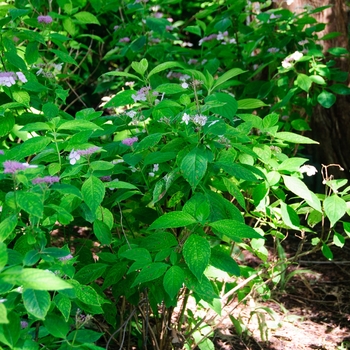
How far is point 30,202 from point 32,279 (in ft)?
0.75

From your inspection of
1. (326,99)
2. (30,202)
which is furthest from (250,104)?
(30,202)

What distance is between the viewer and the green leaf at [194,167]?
1.67m

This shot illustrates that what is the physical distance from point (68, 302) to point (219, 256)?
508 mm

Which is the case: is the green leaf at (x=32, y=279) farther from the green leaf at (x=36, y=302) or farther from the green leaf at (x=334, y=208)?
the green leaf at (x=334, y=208)

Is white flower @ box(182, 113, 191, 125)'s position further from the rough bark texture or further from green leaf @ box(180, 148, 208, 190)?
the rough bark texture

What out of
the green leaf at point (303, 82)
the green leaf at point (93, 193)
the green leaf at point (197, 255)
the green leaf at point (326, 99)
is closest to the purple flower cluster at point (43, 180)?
the green leaf at point (93, 193)

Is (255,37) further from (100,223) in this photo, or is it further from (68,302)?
(68,302)

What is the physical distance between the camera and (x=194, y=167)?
1689 mm

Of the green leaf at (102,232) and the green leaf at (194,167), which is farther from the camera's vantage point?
the green leaf at (102,232)

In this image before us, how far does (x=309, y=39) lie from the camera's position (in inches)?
132

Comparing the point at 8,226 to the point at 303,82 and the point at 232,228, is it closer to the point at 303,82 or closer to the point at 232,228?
the point at 232,228

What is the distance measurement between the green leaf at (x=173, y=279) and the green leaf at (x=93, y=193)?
10.8 inches

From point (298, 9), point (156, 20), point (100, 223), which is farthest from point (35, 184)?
point (298, 9)

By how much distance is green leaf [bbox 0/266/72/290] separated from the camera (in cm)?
123
